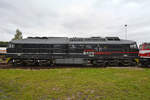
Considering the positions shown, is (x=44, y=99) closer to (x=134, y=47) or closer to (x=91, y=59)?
(x=91, y=59)

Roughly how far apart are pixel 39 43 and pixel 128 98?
10.4 metres

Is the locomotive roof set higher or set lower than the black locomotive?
higher

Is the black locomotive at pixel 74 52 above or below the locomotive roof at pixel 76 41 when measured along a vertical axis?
below

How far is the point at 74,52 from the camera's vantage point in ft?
36.1

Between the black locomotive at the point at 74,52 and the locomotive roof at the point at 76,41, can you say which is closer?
the black locomotive at the point at 74,52

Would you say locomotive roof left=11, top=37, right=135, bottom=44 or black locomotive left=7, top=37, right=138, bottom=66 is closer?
black locomotive left=7, top=37, right=138, bottom=66

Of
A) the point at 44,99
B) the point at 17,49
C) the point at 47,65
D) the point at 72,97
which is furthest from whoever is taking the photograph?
the point at 47,65

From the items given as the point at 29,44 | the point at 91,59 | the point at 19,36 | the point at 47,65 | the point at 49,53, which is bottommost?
the point at 47,65

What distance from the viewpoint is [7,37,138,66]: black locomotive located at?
35.5ft

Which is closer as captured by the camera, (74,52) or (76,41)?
(74,52)

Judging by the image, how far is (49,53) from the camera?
11.0 m

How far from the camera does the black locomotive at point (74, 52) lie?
10.8 m

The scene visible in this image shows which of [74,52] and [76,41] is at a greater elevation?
[76,41]

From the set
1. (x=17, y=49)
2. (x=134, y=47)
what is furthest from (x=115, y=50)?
(x=17, y=49)
